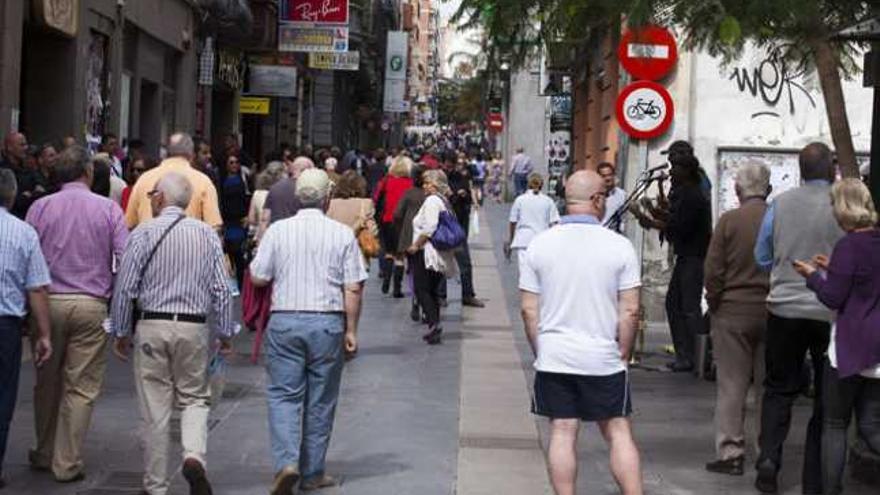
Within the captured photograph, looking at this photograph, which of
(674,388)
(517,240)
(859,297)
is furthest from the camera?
(517,240)

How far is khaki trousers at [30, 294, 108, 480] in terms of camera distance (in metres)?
9.22

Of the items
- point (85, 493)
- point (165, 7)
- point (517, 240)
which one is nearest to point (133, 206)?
point (85, 493)

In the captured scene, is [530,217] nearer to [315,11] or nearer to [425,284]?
[425,284]

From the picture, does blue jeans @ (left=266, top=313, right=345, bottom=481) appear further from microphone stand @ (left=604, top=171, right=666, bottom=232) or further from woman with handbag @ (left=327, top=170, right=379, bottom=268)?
woman with handbag @ (left=327, top=170, right=379, bottom=268)

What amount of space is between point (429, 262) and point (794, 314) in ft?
25.4

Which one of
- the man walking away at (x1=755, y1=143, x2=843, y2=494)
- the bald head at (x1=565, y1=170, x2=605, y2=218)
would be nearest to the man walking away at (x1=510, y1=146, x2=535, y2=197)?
the man walking away at (x1=755, y1=143, x2=843, y2=494)

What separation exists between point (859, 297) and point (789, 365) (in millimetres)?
941

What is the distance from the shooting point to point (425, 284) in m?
16.7

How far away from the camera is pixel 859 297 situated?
8.45 metres

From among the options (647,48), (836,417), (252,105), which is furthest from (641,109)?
(252,105)

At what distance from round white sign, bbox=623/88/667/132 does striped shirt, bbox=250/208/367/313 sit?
8.71 meters

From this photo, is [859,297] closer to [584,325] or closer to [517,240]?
[584,325]

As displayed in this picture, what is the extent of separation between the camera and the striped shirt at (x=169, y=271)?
8680mm

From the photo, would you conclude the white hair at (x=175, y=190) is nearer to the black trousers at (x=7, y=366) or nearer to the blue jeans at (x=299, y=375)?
the blue jeans at (x=299, y=375)
